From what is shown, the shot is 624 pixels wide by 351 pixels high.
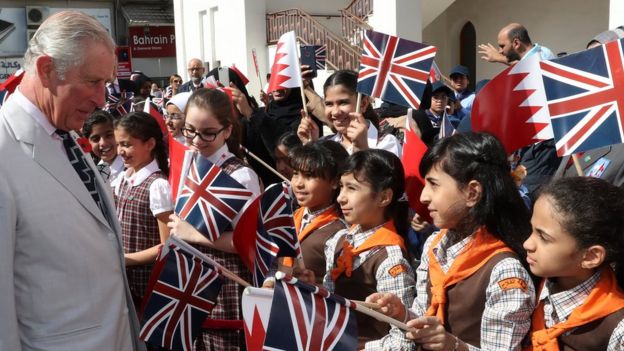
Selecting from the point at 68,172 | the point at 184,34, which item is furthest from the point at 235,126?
the point at 184,34

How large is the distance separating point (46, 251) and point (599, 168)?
256 cm

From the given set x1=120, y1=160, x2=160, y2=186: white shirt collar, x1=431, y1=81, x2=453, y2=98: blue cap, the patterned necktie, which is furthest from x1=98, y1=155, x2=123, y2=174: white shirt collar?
x1=431, y1=81, x2=453, y2=98: blue cap

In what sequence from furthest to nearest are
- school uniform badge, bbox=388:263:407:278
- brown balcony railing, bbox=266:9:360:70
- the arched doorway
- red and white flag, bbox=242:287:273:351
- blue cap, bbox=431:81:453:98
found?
the arched doorway, brown balcony railing, bbox=266:9:360:70, blue cap, bbox=431:81:453:98, school uniform badge, bbox=388:263:407:278, red and white flag, bbox=242:287:273:351

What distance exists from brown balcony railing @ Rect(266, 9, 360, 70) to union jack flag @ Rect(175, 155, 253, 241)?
44.4 feet

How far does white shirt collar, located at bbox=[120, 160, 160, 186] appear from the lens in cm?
356

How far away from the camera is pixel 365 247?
298cm

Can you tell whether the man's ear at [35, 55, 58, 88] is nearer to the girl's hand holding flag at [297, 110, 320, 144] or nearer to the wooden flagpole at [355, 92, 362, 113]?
the wooden flagpole at [355, 92, 362, 113]

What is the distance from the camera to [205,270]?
104 inches

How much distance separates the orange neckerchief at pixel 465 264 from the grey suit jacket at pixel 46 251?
3.58 ft

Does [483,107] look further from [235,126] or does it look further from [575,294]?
[575,294]

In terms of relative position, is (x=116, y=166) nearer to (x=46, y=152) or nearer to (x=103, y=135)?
(x=103, y=135)

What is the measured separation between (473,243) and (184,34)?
23.2 metres

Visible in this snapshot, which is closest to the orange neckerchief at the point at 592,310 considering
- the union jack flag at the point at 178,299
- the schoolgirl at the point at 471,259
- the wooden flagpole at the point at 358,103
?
the schoolgirl at the point at 471,259

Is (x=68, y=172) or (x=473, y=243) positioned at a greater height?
(x=68, y=172)
